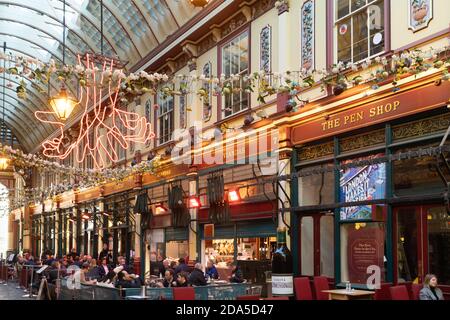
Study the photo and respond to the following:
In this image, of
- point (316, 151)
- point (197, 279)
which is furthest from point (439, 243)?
point (197, 279)

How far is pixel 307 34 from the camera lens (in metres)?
14.7

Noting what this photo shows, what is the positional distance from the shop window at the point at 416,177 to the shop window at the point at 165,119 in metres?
11.9

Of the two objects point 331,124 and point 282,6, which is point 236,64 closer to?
point 282,6

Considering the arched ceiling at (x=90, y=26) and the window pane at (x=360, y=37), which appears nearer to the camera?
the window pane at (x=360, y=37)

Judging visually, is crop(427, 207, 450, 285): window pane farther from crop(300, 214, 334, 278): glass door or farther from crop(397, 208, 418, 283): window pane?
crop(300, 214, 334, 278): glass door

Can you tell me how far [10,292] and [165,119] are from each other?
9.18 m

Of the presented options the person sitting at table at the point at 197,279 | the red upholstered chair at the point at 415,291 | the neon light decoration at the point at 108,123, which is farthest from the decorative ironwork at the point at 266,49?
the red upholstered chair at the point at 415,291

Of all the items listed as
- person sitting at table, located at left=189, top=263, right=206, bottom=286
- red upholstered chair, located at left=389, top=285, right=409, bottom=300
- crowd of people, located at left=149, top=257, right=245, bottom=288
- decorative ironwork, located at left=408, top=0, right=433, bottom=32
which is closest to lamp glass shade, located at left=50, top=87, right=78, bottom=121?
crowd of people, located at left=149, top=257, right=245, bottom=288

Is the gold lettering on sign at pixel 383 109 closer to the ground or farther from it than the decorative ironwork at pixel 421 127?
farther from it

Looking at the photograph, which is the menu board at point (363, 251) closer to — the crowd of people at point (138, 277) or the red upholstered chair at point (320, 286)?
the red upholstered chair at point (320, 286)

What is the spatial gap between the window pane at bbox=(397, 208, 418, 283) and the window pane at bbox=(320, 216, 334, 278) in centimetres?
228

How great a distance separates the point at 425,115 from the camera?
11.4 meters

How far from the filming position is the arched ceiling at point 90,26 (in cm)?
2319

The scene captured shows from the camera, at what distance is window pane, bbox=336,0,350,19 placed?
13.6m
